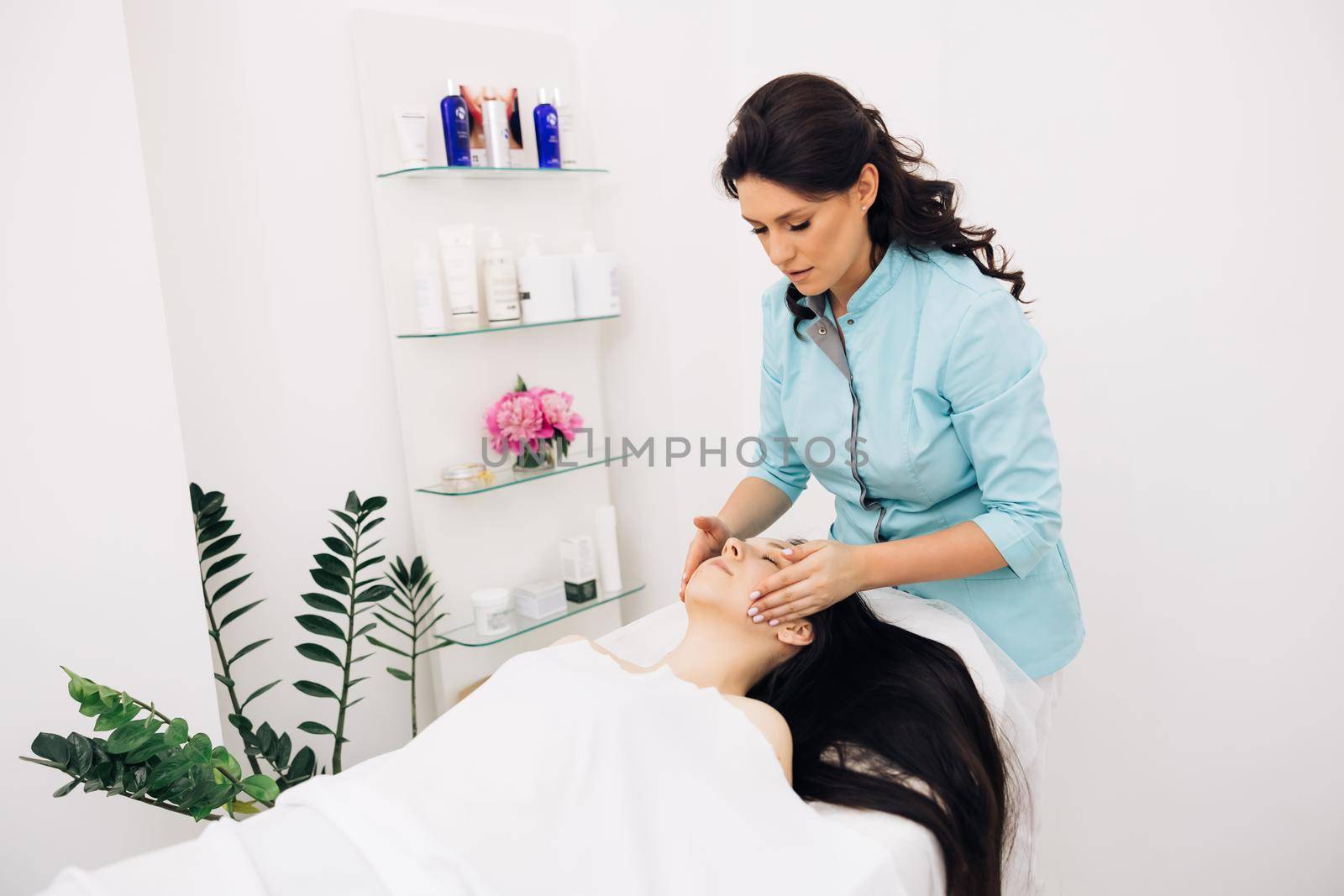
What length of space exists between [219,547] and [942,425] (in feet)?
4.19

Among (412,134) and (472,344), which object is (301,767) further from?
(412,134)

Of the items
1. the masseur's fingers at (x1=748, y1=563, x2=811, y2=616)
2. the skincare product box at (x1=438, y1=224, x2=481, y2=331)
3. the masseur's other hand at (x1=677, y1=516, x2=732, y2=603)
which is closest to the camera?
the masseur's fingers at (x1=748, y1=563, x2=811, y2=616)

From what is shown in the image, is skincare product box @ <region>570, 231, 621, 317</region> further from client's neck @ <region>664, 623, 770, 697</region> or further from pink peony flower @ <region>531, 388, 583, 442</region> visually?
client's neck @ <region>664, 623, 770, 697</region>

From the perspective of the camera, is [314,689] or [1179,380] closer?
[1179,380]

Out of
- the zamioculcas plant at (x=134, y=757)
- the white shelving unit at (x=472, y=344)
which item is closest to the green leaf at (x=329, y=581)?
the white shelving unit at (x=472, y=344)

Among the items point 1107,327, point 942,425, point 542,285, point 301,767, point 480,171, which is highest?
point 480,171

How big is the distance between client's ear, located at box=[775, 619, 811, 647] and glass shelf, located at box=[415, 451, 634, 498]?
2.67 ft

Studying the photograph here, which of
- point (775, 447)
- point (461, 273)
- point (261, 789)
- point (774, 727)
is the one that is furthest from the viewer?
point (461, 273)

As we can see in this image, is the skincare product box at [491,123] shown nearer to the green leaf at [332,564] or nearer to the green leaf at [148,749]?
the green leaf at [332,564]

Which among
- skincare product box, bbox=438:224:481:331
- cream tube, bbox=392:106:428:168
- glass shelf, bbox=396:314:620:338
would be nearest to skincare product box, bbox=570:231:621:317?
glass shelf, bbox=396:314:620:338

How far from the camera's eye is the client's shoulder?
1100mm

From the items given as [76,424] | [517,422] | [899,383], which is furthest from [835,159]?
[76,424]

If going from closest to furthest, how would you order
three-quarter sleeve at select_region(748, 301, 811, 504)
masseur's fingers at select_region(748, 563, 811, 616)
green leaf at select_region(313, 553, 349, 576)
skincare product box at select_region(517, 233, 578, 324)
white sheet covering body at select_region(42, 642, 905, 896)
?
white sheet covering body at select_region(42, 642, 905, 896) → masseur's fingers at select_region(748, 563, 811, 616) → three-quarter sleeve at select_region(748, 301, 811, 504) → green leaf at select_region(313, 553, 349, 576) → skincare product box at select_region(517, 233, 578, 324)

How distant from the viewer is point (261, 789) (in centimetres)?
136
